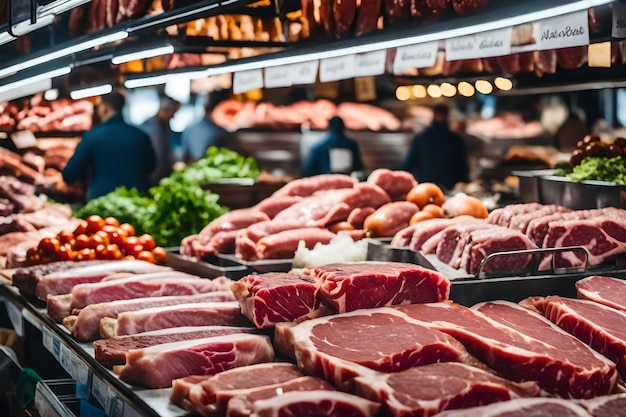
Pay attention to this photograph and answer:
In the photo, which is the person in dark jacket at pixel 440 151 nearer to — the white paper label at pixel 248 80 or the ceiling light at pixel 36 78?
the white paper label at pixel 248 80

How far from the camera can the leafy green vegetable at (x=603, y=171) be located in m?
5.35

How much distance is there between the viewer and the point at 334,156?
10.7 m

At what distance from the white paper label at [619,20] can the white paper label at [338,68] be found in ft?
5.62

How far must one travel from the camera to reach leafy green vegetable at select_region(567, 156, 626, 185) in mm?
5352

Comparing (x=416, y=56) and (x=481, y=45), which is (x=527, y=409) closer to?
(x=481, y=45)

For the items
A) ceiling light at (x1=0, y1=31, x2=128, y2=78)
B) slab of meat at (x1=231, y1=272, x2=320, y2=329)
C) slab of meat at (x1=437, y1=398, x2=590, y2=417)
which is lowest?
slab of meat at (x1=437, y1=398, x2=590, y2=417)

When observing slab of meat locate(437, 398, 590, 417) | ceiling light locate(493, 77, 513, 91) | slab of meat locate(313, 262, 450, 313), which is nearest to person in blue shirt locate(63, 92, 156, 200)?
ceiling light locate(493, 77, 513, 91)

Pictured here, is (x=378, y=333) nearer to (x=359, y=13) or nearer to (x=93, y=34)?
(x=359, y=13)

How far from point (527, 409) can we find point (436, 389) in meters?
0.29

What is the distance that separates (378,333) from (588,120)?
10.7 metres

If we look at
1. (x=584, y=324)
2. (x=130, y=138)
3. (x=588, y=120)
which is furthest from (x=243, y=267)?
(x=588, y=120)

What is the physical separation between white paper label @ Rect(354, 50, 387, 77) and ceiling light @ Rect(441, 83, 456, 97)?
4.47 m

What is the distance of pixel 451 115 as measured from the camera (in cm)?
1434

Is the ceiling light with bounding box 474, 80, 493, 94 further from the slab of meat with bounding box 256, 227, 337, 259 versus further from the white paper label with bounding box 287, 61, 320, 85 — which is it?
the slab of meat with bounding box 256, 227, 337, 259
